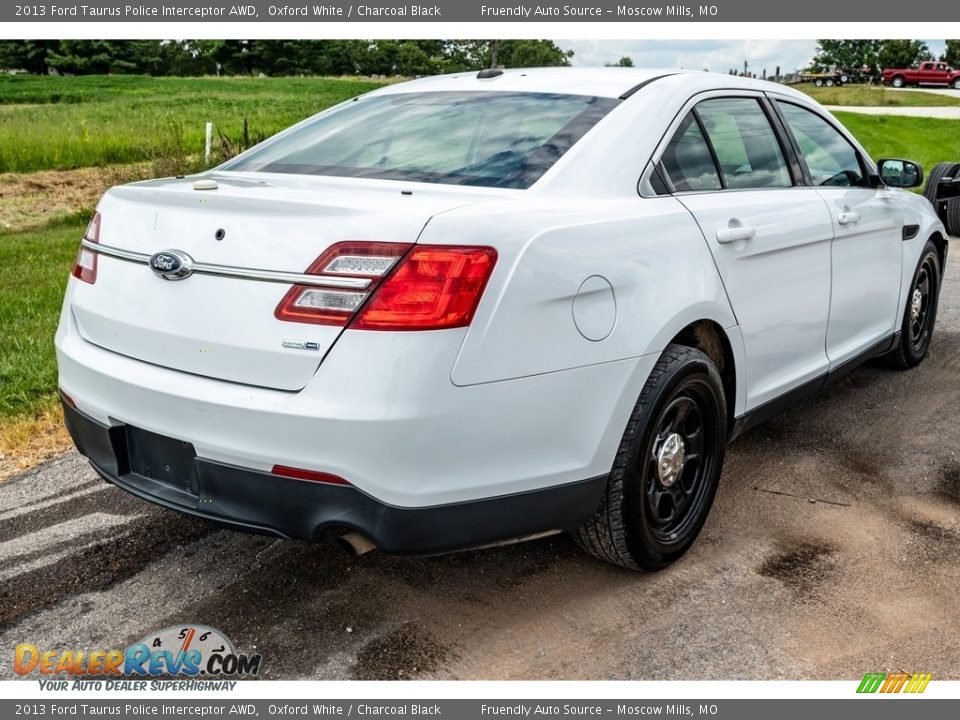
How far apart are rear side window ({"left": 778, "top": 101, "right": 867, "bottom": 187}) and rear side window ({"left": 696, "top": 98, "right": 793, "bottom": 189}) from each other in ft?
0.77

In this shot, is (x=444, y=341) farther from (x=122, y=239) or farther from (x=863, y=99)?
(x=863, y=99)

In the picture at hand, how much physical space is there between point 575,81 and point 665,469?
148 centimetres

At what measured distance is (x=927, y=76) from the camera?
51.9m

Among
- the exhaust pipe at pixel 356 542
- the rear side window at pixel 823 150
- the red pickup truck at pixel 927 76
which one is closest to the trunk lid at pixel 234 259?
the exhaust pipe at pixel 356 542

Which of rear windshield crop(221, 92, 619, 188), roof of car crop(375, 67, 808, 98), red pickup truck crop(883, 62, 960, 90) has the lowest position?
red pickup truck crop(883, 62, 960, 90)

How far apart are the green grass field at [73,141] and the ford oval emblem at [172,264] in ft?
8.33

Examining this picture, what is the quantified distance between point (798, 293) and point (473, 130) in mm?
1499

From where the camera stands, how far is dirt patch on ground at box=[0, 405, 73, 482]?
432 cm

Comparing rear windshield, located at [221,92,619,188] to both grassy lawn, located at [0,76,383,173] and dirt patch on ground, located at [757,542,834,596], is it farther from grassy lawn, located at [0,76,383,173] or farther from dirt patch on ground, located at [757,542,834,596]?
grassy lawn, located at [0,76,383,173]

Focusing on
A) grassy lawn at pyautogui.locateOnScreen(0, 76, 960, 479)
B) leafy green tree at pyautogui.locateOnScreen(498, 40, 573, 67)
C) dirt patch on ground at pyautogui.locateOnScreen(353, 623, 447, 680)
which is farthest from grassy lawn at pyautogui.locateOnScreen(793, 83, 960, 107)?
leafy green tree at pyautogui.locateOnScreen(498, 40, 573, 67)

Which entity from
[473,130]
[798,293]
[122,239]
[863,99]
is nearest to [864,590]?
[798,293]

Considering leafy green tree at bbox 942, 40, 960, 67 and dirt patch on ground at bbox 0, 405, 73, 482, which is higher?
leafy green tree at bbox 942, 40, 960, 67

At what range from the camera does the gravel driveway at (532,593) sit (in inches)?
110

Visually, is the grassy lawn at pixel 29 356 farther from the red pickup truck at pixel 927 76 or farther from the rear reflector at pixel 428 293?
the red pickup truck at pixel 927 76
